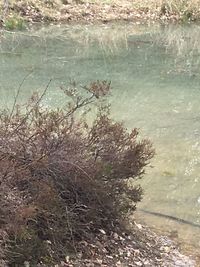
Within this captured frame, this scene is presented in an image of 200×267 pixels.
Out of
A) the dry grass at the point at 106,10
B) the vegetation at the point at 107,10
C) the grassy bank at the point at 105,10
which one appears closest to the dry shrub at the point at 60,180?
the grassy bank at the point at 105,10

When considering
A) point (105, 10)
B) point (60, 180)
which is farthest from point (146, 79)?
point (105, 10)

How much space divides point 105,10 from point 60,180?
→ 20685 mm

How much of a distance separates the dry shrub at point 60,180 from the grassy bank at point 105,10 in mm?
16367

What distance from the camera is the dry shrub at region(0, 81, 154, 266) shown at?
4.29m

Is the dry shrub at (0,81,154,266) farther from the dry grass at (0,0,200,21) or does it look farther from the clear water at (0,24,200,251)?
the dry grass at (0,0,200,21)

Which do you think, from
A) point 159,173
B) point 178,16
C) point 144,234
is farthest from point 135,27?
point 144,234

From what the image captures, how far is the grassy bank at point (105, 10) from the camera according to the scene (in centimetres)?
2205

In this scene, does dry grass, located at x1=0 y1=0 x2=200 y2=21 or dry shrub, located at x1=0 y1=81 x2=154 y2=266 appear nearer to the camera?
dry shrub, located at x1=0 y1=81 x2=154 y2=266

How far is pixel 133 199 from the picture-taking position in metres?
5.54

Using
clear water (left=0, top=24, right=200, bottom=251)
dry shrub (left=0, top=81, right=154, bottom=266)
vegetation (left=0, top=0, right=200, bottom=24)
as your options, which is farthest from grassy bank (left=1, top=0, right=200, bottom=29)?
dry shrub (left=0, top=81, right=154, bottom=266)

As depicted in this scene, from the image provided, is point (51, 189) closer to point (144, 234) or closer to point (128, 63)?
point (144, 234)

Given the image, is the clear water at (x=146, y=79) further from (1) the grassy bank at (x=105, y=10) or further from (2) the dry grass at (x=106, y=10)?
(2) the dry grass at (x=106, y=10)

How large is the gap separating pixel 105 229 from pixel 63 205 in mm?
687

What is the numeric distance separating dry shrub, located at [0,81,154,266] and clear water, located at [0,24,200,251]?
0.89m
